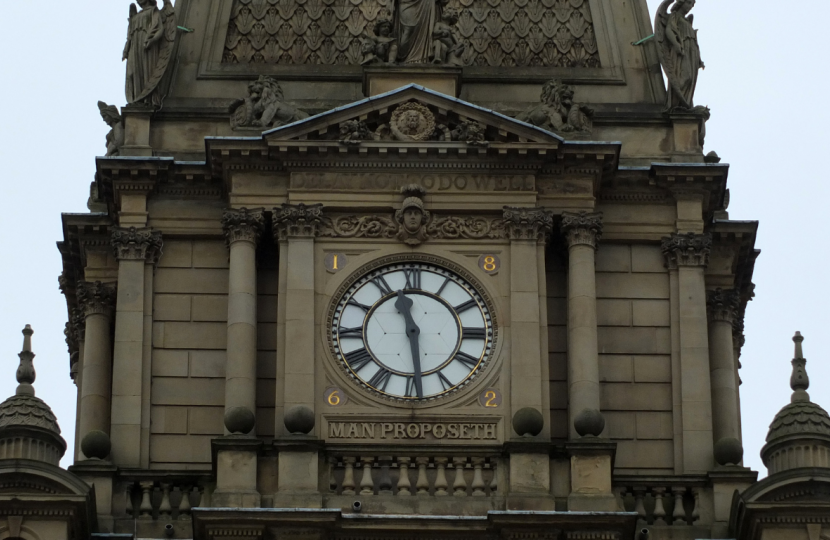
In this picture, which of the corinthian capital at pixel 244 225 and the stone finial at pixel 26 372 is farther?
the corinthian capital at pixel 244 225

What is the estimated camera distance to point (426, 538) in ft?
128

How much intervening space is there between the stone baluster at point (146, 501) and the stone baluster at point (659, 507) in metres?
6.60

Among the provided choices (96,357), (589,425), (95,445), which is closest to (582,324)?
(589,425)

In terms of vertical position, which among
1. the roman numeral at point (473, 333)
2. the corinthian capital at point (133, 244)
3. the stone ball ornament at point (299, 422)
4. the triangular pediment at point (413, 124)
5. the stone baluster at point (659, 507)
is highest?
the triangular pediment at point (413, 124)

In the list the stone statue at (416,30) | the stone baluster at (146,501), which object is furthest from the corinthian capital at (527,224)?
the stone baluster at (146,501)

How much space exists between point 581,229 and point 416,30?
4075 mm

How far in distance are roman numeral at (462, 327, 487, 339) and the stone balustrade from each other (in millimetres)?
2018

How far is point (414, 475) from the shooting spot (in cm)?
3975

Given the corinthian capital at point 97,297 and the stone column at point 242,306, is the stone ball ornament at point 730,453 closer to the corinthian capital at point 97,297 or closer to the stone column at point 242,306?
the stone column at point 242,306

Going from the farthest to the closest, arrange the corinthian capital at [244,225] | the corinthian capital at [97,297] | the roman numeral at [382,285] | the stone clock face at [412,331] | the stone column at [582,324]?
1. the corinthian capital at [97,297]
2. the corinthian capital at [244,225]
3. the roman numeral at [382,285]
4. the stone clock face at [412,331]
5. the stone column at [582,324]

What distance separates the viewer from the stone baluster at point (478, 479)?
1559 inches

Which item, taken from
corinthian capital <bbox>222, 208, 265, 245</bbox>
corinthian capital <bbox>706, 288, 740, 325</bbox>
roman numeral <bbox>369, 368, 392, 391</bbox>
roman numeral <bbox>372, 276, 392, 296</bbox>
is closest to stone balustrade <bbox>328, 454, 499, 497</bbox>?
roman numeral <bbox>369, 368, 392, 391</bbox>

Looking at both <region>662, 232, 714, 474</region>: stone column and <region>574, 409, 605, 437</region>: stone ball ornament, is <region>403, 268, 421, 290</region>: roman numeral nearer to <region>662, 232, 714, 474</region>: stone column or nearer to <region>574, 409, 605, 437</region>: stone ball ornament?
<region>574, 409, 605, 437</region>: stone ball ornament

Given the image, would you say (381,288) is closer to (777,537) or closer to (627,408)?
(627,408)
